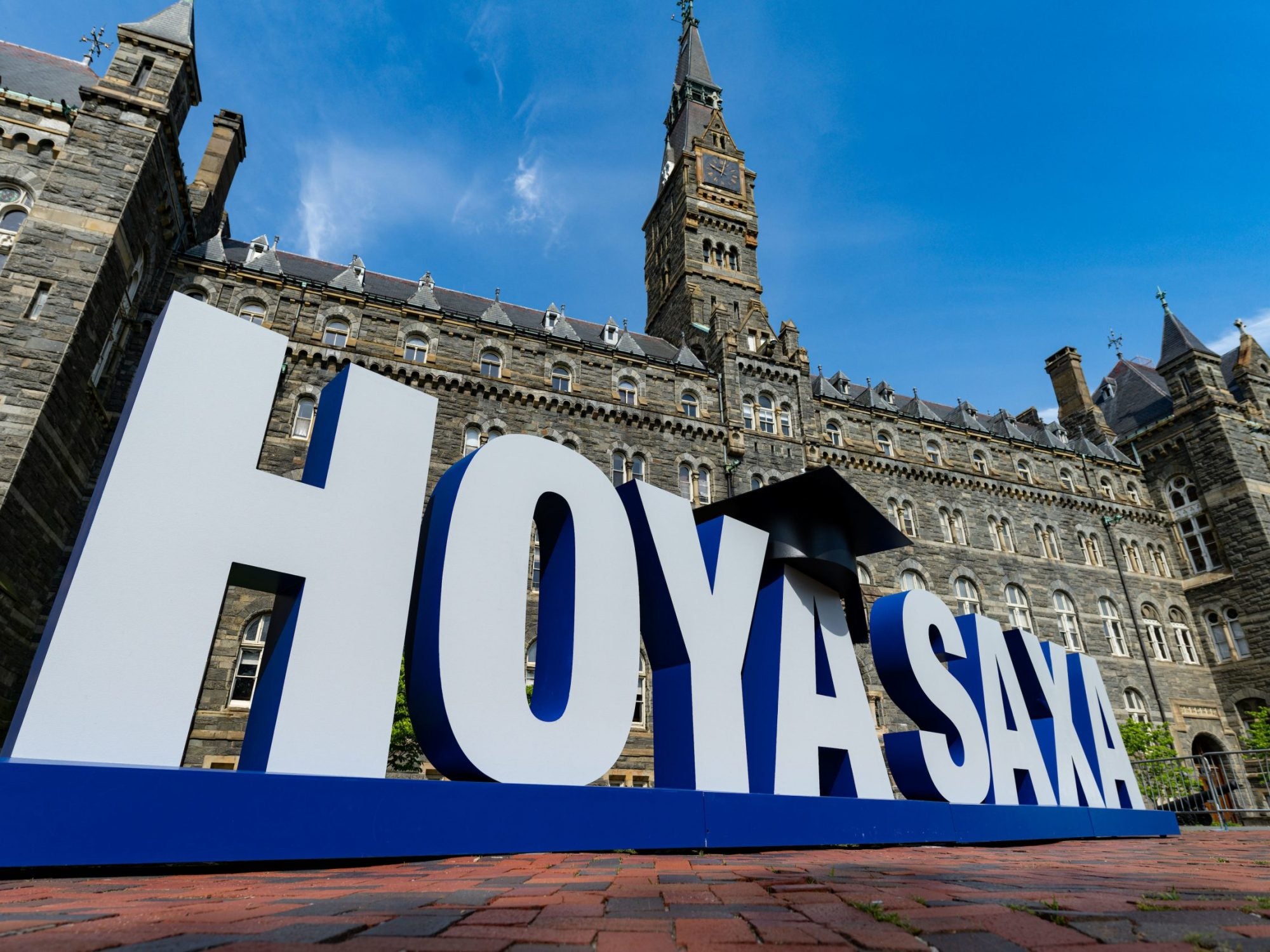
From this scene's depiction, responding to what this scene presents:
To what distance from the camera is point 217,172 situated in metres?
23.3

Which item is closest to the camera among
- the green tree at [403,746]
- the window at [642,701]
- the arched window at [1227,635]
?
the green tree at [403,746]

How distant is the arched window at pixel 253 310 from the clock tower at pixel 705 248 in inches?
586

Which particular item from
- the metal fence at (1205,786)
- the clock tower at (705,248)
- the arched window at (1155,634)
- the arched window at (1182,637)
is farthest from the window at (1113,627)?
the clock tower at (705,248)

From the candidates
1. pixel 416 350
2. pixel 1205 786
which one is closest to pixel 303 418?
pixel 416 350

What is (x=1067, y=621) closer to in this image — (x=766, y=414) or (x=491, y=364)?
(x=766, y=414)

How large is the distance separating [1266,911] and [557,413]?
20114 millimetres

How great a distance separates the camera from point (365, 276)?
25797 mm

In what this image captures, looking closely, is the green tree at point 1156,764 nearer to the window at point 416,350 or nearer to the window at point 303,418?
the window at point 416,350

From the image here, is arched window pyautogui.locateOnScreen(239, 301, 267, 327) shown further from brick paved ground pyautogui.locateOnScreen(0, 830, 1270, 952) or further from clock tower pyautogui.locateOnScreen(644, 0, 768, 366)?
brick paved ground pyautogui.locateOnScreen(0, 830, 1270, 952)

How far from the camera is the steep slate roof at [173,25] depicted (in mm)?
17156

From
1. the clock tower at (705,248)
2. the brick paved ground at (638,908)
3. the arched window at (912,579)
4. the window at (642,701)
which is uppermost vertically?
the clock tower at (705,248)

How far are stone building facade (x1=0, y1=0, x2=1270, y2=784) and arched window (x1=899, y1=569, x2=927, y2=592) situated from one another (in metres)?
0.29

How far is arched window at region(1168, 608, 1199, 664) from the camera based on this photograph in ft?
95.0

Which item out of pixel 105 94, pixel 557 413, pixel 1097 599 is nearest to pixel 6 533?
pixel 105 94
